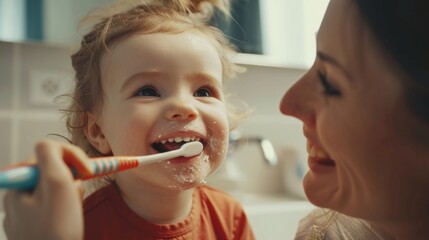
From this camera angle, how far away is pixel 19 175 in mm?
294

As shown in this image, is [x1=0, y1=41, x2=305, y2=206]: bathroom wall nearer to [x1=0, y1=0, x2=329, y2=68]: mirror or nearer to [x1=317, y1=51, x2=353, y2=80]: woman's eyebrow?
[x1=0, y1=0, x2=329, y2=68]: mirror

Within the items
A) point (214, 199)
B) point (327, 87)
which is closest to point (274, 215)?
point (214, 199)

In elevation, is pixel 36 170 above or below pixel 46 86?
above

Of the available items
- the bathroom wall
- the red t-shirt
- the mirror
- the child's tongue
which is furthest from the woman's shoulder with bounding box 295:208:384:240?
the bathroom wall

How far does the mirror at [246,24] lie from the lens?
2.85 ft

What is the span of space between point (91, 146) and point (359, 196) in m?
0.45

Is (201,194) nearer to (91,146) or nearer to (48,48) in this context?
(91,146)

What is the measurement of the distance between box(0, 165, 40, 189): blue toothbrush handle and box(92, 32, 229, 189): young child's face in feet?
0.80

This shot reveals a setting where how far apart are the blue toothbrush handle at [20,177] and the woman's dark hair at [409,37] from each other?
323mm

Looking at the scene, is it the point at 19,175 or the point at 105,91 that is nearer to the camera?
the point at 19,175

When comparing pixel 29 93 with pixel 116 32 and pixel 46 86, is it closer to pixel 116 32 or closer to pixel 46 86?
pixel 46 86

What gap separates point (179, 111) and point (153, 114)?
0.12 feet

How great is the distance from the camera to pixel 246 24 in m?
1.14

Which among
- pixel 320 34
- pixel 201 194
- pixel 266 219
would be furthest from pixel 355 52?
pixel 266 219
